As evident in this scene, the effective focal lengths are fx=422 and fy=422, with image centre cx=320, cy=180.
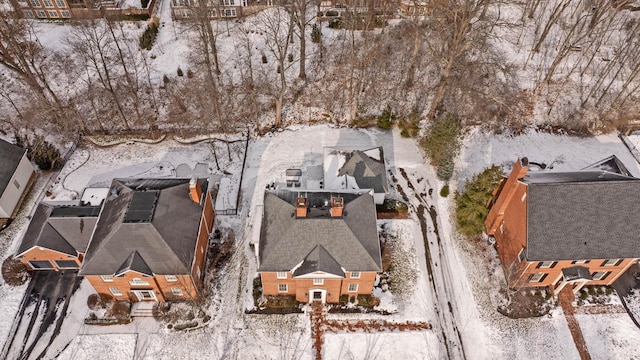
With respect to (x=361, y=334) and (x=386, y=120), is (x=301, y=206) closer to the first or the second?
(x=361, y=334)

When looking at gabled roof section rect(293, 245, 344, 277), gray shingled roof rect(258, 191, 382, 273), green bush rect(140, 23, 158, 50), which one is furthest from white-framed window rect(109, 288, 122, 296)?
green bush rect(140, 23, 158, 50)

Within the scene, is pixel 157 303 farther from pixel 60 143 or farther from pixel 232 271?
pixel 60 143

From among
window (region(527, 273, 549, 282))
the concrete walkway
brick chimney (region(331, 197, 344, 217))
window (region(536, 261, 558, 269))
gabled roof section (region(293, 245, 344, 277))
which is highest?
brick chimney (region(331, 197, 344, 217))

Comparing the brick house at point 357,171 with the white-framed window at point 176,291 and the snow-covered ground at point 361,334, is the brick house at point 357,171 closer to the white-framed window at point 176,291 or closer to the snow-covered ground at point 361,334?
the snow-covered ground at point 361,334

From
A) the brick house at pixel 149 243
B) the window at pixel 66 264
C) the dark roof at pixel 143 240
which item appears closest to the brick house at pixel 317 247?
the brick house at pixel 149 243

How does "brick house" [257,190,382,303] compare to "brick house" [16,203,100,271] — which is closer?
"brick house" [257,190,382,303]

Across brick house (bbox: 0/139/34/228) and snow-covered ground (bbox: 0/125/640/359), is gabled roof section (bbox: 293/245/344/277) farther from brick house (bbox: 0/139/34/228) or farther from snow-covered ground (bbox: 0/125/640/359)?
brick house (bbox: 0/139/34/228)

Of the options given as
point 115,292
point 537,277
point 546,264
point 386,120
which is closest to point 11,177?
point 115,292

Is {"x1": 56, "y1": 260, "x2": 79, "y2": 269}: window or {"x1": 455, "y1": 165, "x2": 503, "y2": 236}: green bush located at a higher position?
{"x1": 455, "y1": 165, "x2": 503, "y2": 236}: green bush
